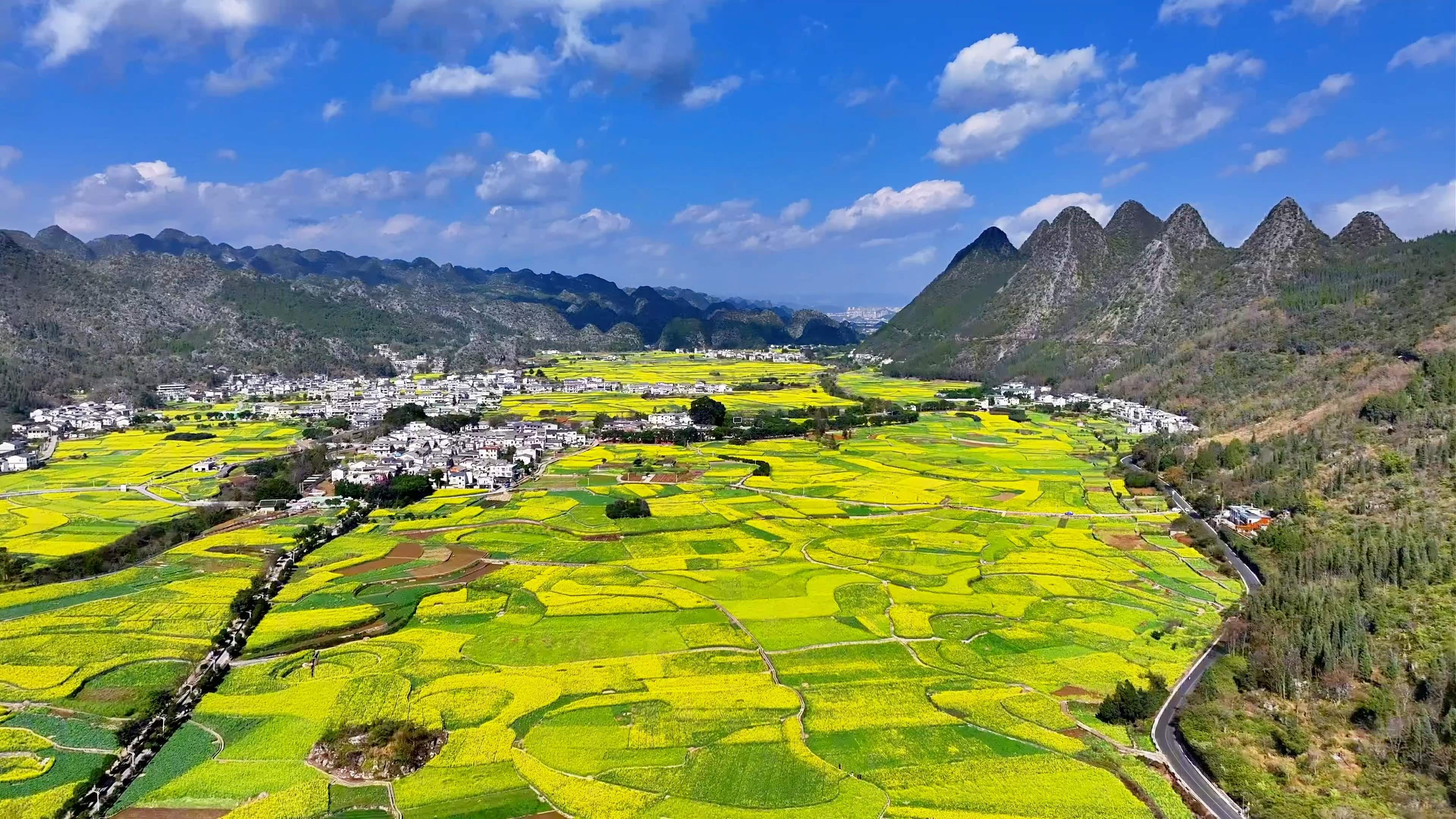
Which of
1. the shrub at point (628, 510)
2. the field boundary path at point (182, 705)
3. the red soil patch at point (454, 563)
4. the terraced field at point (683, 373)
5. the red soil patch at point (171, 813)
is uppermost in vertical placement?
the terraced field at point (683, 373)

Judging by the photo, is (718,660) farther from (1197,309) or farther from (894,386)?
(1197,309)

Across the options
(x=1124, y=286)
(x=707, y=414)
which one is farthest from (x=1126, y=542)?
(x=1124, y=286)

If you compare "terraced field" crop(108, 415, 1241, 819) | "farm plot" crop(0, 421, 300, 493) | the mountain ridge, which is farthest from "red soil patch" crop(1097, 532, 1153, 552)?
"farm plot" crop(0, 421, 300, 493)

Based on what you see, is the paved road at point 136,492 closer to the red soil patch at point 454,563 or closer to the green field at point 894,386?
the red soil patch at point 454,563

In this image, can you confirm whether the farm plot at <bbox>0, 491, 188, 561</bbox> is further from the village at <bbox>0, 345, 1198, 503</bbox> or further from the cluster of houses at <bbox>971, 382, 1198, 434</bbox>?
the cluster of houses at <bbox>971, 382, 1198, 434</bbox>

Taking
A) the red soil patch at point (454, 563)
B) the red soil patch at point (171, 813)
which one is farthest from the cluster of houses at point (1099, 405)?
the red soil patch at point (171, 813)

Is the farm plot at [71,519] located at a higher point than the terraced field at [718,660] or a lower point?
higher
